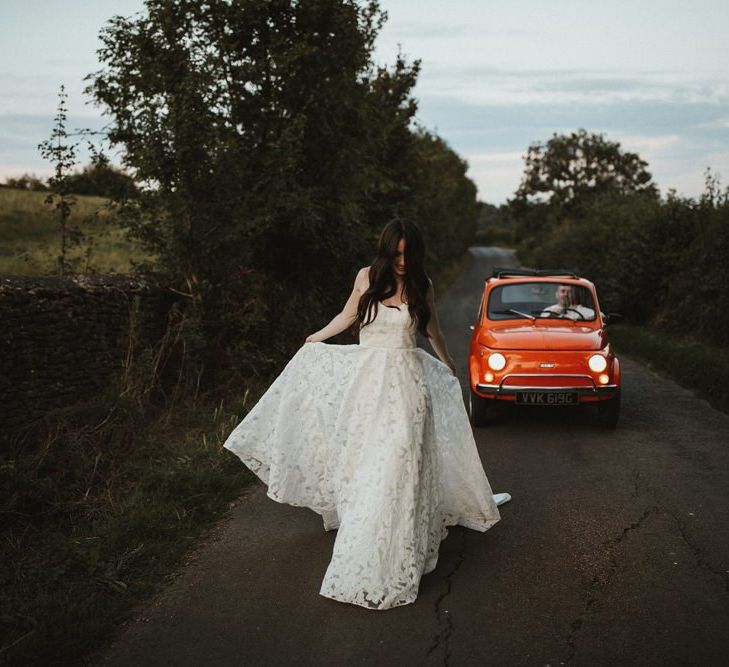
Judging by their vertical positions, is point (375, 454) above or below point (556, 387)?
above

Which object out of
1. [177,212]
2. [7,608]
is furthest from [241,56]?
[7,608]

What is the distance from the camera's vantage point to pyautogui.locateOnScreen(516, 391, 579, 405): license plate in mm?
8156

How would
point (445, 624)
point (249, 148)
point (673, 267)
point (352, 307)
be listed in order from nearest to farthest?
point (445, 624), point (352, 307), point (249, 148), point (673, 267)

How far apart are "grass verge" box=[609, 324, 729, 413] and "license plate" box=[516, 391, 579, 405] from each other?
3068 mm

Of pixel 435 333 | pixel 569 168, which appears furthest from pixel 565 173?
pixel 435 333

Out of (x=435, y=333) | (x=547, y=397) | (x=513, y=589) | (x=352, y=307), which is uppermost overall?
(x=352, y=307)

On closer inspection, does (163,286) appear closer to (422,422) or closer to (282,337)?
(282,337)

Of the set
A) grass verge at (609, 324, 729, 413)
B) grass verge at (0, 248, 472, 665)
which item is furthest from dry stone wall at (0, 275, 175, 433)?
grass verge at (609, 324, 729, 413)

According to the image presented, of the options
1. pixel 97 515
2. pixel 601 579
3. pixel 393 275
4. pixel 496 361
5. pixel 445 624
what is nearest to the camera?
pixel 445 624

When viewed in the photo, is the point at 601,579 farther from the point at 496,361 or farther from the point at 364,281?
the point at 496,361

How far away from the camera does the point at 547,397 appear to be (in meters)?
8.19

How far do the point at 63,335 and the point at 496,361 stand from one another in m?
4.88

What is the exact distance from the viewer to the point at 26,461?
6250 mm

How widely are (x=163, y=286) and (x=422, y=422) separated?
6529 millimetres
